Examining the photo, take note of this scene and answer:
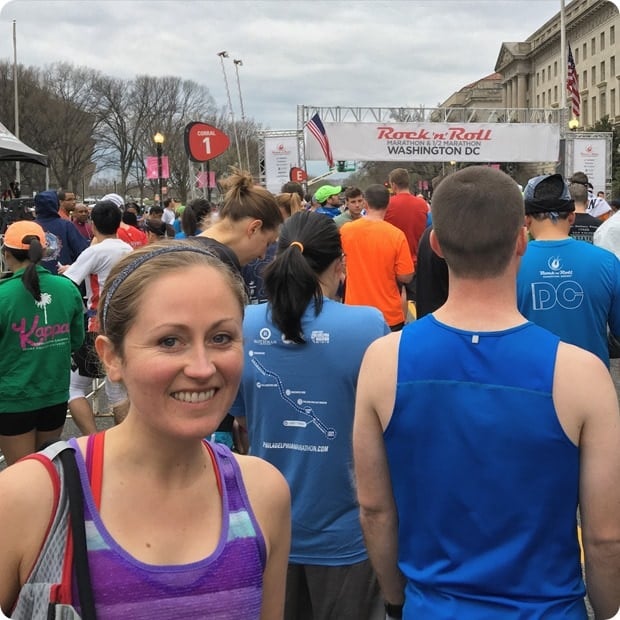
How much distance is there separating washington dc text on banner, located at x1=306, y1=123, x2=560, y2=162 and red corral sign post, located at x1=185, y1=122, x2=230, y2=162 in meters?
10.2

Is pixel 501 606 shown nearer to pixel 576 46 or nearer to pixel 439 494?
pixel 439 494

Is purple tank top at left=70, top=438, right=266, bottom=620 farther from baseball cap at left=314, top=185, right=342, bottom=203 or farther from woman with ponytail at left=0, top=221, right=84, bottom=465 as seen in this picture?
baseball cap at left=314, top=185, right=342, bottom=203

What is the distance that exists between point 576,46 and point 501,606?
82318 mm

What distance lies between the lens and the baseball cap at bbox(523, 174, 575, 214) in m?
3.70

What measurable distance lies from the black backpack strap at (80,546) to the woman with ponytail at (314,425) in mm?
1250

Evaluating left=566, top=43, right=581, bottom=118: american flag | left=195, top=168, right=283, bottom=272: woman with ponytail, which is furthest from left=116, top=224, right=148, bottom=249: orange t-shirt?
left=566, top=43, right=581, bottom=118: american flag

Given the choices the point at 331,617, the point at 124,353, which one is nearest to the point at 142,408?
the point at 124,353

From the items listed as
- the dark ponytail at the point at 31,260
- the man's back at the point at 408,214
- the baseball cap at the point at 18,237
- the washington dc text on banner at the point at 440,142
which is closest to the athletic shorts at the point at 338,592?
the dark ponytail at the point at 31,260

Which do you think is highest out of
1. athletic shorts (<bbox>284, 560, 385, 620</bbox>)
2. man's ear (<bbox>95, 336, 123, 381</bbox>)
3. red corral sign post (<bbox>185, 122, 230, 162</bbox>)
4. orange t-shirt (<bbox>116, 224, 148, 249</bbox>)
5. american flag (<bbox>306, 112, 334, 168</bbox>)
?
american flag (<bbox>306, 112, 334, 168</bbox>)

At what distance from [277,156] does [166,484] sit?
20.9 meters

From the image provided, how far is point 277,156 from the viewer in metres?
21.7

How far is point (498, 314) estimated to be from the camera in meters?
1.84

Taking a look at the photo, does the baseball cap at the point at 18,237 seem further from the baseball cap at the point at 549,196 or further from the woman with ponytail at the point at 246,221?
the baseball cap at the point at 549,196

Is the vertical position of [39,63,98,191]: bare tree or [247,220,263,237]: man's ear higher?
[39,63,98,191]: bare tree
